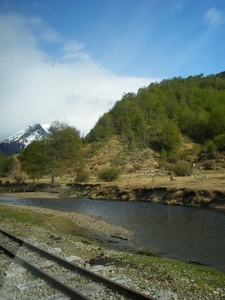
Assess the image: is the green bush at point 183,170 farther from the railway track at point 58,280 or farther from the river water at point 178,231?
the railway track at point 58,280

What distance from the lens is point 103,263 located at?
12.3 meters

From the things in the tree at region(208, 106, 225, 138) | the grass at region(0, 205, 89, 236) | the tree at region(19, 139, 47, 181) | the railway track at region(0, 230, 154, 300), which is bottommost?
the grass at region(0, 205, 89, 236)

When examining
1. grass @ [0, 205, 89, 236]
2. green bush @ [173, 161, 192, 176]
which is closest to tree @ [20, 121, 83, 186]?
green bush @ [173, 161, 192, 176]

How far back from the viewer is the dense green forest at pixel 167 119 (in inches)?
Answer: 4363

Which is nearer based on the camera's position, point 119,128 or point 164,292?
point 164,292

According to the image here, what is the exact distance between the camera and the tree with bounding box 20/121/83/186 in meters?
72.8

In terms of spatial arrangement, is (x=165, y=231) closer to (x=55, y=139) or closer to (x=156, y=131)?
(x=55, y=139)

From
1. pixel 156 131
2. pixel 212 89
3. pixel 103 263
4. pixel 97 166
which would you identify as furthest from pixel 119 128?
pixel 103 263

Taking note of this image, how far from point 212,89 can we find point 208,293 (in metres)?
162

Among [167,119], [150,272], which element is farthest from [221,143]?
[150,272]

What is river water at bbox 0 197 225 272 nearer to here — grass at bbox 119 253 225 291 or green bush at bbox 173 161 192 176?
grass at bbox 119 253 225 291

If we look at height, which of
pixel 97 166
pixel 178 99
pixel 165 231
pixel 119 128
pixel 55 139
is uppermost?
pixel 178 99

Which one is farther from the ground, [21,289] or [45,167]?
[45,167]

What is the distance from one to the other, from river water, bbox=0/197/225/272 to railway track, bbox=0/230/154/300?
6.81m
